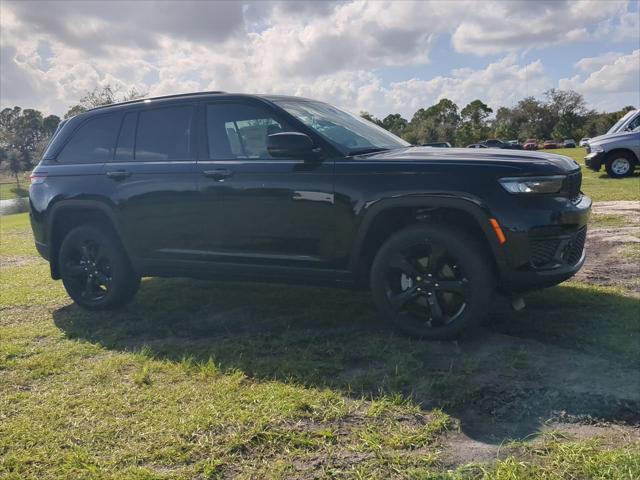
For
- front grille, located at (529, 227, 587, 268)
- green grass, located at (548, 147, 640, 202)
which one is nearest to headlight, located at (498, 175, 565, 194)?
front grille, located at (529, 227, 587, 268)

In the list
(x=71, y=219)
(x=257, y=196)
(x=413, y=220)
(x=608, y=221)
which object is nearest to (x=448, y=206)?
(x=413, y=220)

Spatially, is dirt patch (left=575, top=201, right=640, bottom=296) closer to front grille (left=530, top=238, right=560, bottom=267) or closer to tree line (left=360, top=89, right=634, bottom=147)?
front grille (left=530, top=238, right=560, bottom=267)

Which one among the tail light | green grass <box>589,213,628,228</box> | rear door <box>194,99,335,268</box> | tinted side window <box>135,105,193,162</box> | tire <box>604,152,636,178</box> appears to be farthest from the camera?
tire <box>604,152,636,178</box>

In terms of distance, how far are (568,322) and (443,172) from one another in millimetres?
1506

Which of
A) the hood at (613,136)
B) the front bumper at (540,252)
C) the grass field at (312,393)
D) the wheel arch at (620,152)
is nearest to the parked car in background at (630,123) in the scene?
the hood at (613,136)

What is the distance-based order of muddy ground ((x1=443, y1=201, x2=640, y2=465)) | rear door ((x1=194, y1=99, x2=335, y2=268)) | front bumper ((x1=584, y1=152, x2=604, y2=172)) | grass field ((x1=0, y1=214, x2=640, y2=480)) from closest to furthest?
grass field ((x1=0, y1=214, x2=640, y2=480)) < muddy ground ((x1=443, y1=201, x2=640, y2=465)) < rear door ((x1=194, y1=99, x2=335, y2=268)) < front bumper ((x1=584, y1=152, x2=604, y2=172))

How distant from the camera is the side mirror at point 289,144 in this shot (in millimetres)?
4070

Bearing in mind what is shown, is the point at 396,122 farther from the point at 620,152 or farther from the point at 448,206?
the point at 448,206

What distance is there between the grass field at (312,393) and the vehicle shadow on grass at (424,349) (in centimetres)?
1

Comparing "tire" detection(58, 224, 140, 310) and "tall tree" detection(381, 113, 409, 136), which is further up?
"tall tree" detection(381, 113, 409, 136)

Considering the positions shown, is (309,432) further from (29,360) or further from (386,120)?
(386,120)

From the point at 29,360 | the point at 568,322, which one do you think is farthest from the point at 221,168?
the point at 568,322

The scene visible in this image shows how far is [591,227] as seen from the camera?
25.4 ft

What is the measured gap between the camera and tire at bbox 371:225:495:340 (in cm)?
379
